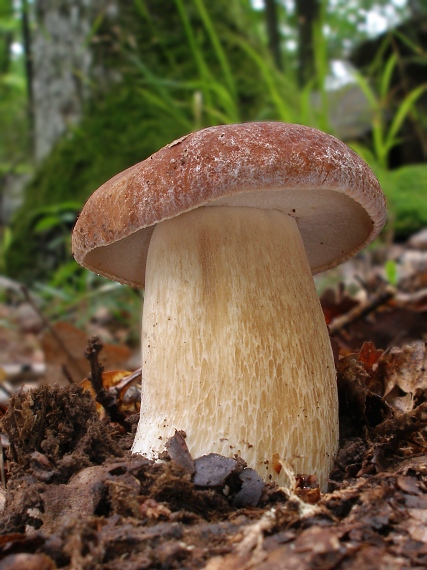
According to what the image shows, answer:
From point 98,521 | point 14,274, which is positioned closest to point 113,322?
point 14,274

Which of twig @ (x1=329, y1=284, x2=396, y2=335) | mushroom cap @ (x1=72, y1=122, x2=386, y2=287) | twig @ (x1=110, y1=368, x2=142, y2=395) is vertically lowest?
twig @ (x1=110, y1=368, x2=142, y2=395)

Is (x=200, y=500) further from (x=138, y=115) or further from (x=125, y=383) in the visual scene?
(x=138, y=115)

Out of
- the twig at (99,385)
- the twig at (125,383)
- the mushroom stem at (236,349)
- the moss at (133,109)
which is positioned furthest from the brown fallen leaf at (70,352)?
the moss at (133,109)

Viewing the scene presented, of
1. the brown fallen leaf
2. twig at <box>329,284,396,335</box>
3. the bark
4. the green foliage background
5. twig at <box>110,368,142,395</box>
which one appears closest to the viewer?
twig at <box>110,368,142,395</box>

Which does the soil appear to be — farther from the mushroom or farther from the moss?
the moss

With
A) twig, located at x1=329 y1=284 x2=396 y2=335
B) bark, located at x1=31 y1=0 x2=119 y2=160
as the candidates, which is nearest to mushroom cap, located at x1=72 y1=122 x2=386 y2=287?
twig, located at x1=329 y1=284 x2=396 y2=335

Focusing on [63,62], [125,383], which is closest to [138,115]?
[63,62]
